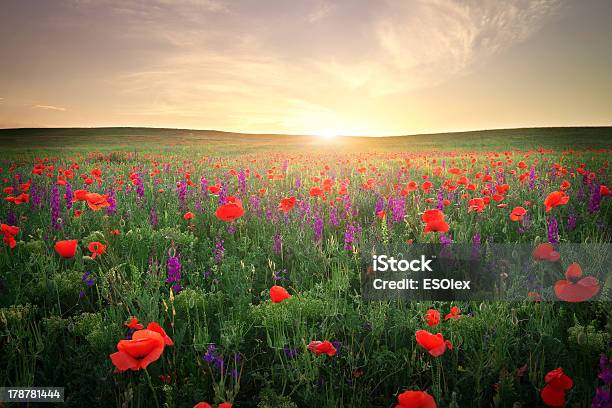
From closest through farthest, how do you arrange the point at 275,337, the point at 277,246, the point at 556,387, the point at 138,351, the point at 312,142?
the point at 138,351 < the point at 556,387 < the point at 275,337 < the point at 277,246 < the point at 312,142

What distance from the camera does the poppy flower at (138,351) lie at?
4.31 ft

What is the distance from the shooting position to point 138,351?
1.33m

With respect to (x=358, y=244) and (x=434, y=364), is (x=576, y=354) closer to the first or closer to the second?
(x=434, y=364)

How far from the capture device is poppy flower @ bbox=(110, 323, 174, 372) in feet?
4.31

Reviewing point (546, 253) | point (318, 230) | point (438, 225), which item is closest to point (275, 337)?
point (438, 225)

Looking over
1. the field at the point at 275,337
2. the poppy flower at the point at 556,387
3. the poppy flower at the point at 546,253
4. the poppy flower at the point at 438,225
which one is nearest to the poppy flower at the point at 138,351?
the field at the point at 275,337

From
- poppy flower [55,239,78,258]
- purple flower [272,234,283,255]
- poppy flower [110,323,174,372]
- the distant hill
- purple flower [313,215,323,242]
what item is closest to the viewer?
poppy flower [110,323,174,372]

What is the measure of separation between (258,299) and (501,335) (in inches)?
62.3

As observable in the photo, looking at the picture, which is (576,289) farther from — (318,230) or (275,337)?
(318,230)

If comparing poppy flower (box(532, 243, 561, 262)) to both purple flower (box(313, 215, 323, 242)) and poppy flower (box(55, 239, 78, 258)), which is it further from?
poppy flower (box(55, 239, 78, 258))

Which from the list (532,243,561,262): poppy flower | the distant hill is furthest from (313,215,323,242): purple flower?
the distant hill

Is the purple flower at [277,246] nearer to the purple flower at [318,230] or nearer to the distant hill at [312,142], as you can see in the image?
the purple flower at [318,230]

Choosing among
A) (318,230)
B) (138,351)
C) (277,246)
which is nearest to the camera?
(138,351)

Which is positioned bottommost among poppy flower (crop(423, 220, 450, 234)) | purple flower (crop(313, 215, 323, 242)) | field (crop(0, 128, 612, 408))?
field (crop(0, 128, 612, 408))
